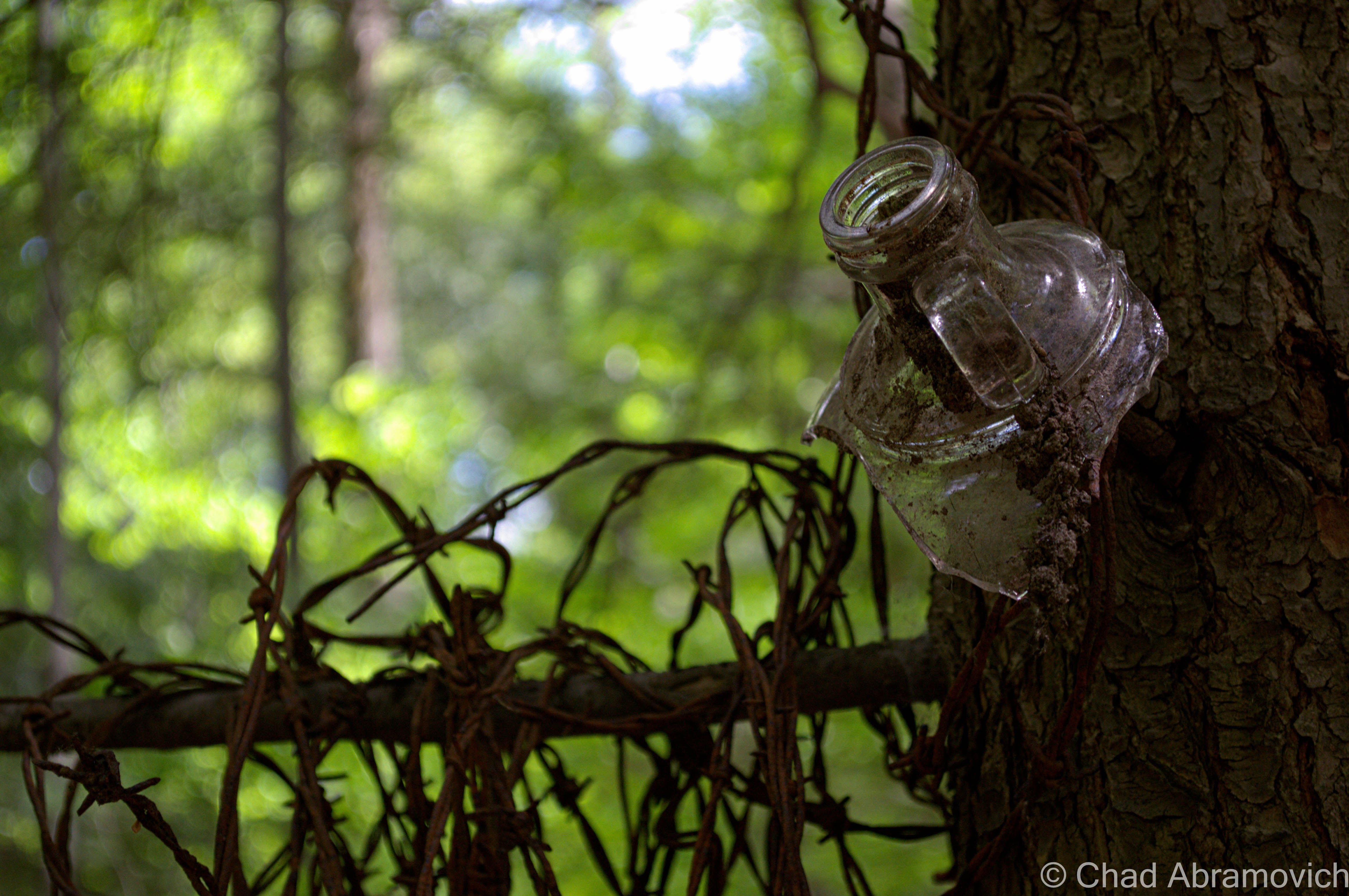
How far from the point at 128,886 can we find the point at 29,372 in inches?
76.3

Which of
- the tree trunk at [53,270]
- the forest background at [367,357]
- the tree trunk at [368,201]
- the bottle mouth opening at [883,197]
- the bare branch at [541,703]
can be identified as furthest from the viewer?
the tree trunk at [368,201]

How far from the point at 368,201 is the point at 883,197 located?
4564mm

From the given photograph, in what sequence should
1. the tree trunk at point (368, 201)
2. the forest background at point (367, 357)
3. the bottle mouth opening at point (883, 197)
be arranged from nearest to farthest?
the bottle mouth opening at point (883, 197)
the forest background at point (367, 357)
the tree trunk at point (368, 201)

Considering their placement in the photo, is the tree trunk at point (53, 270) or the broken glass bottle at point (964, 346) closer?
the broken glass bottle at point (964, 346)

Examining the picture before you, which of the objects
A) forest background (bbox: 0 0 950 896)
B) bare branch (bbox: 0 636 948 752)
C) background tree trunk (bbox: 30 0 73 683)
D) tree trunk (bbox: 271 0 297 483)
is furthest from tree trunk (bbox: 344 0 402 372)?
bare branch (bbox: 0 636 948 752)

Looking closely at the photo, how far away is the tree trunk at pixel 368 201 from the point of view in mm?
3408

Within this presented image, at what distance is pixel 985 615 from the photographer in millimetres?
686

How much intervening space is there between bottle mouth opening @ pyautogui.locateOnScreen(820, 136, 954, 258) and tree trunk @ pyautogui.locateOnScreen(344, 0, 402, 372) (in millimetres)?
2907

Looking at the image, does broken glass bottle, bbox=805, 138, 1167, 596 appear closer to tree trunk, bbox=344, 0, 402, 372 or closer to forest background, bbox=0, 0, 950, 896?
forest background, bbox=0, 0, 950, 896

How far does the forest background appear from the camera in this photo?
1947 mm

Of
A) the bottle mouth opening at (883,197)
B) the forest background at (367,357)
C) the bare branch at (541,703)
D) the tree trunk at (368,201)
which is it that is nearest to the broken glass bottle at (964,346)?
the bottle mouth opening at (883,197)

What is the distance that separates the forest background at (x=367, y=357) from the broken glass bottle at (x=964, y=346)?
3.09 feet

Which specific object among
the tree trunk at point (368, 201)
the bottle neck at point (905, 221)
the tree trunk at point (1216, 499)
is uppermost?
the bottle neck at point (905, 221)

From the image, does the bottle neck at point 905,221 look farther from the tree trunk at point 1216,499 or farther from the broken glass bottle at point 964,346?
the tree trunk at point 1216,499
